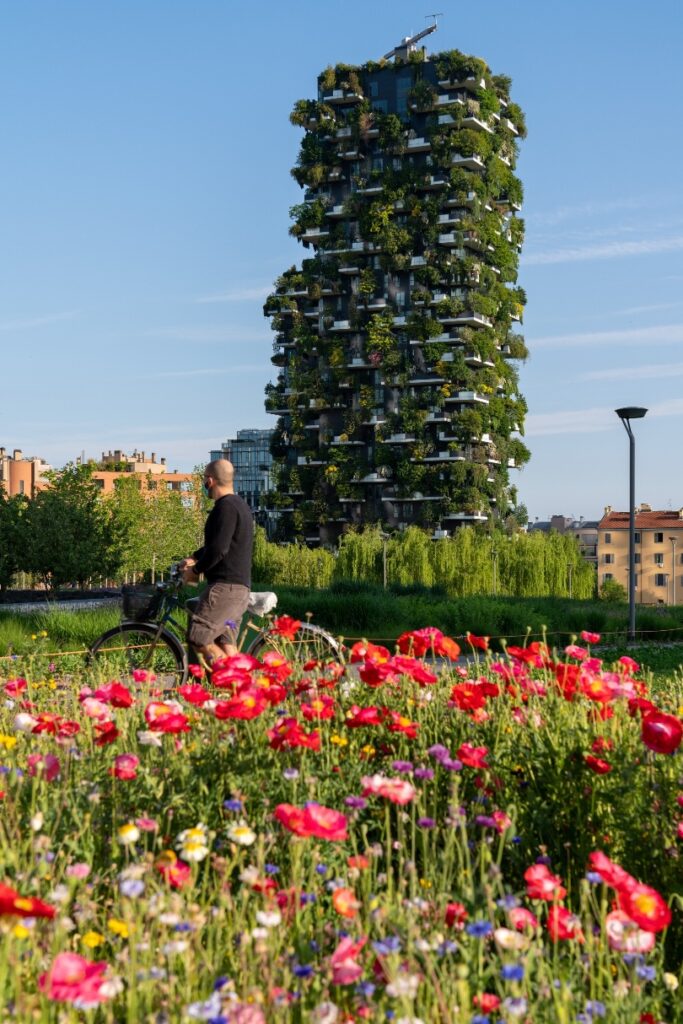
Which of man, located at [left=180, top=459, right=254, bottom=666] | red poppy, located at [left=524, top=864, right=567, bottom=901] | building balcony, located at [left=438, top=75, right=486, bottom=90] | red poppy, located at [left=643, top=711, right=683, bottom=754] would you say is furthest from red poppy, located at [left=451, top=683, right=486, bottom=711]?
building balcony, located at [left=438, top=75, right=486, bottom=90]

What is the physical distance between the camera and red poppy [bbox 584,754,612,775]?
142 inches

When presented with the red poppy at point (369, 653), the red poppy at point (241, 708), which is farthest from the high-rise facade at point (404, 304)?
the red poppy at point (241, 708)

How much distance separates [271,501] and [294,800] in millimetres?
75753

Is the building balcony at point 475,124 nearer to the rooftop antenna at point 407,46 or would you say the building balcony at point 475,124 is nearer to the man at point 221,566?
the rooftop antenna at point 407,46

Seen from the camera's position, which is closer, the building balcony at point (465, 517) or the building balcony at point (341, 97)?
the building balcony at point (465, 517)

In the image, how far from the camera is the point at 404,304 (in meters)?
76.6

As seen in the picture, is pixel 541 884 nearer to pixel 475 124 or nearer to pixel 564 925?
pixel 564 925

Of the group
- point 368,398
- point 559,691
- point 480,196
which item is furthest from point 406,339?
point 559,691

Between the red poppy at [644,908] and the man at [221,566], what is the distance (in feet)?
19.1

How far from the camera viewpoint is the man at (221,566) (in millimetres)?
8242

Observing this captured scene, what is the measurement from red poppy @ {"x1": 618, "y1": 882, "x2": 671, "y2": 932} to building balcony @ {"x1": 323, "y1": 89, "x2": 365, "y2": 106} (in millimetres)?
81301

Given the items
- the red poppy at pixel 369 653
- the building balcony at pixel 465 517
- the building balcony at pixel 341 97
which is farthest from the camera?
the building balcony at pixel 341 97

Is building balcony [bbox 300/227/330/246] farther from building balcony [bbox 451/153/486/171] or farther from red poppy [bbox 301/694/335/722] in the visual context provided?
red poppy [bbox 301/694/335/722]

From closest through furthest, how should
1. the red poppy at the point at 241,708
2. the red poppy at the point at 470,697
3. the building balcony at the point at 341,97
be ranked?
the red poppy at the point at 241,708
the red poppy at the point at 470,697
the building balcony at the point at 341,97
